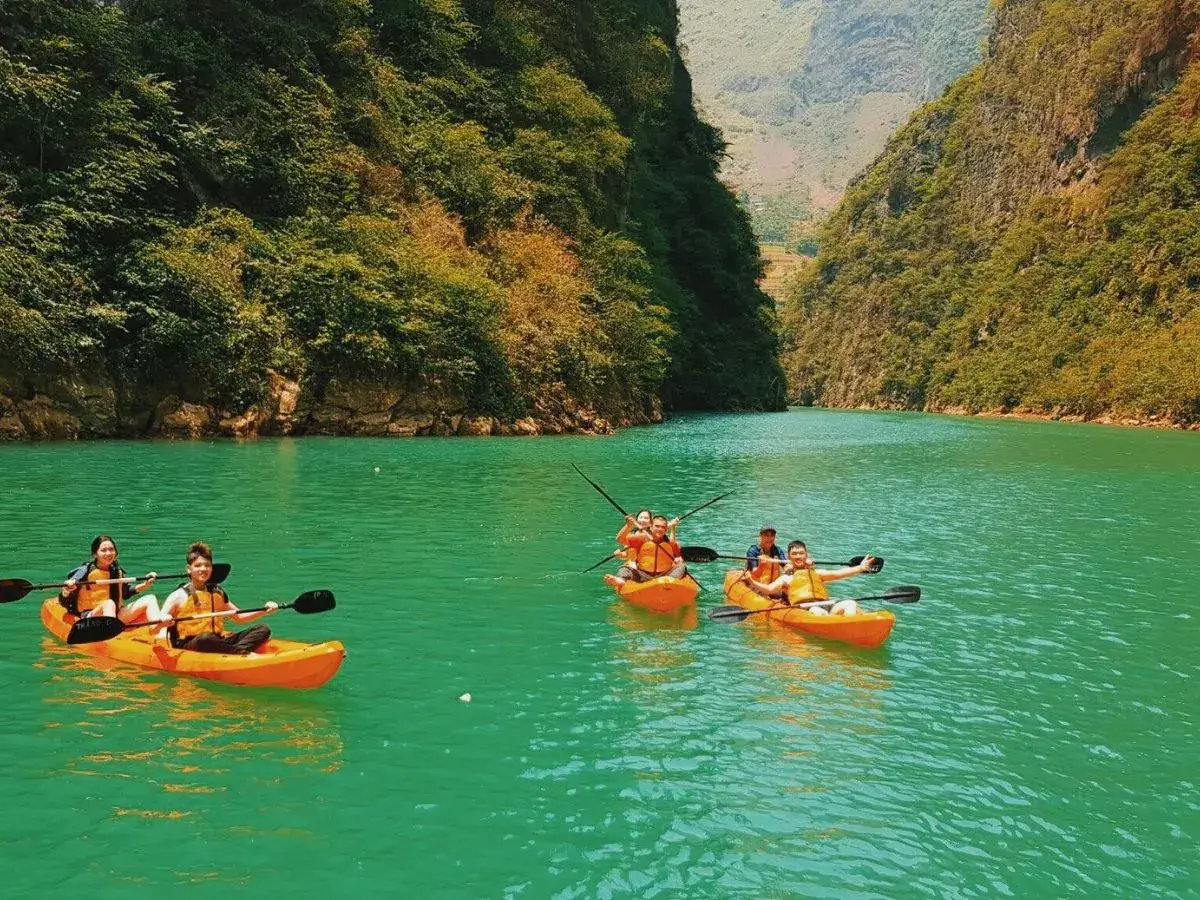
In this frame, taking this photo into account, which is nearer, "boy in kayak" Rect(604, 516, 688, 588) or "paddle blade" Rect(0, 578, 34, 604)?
"paddle blade" Rect(0, 578, 34, 604)

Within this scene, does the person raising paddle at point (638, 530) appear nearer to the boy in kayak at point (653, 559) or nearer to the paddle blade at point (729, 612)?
the boy in kayak at point (653, 559)

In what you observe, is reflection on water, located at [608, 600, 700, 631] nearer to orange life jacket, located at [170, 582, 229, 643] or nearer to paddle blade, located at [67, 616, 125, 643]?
orange life jacket, located at [170, 582, 229, 643]

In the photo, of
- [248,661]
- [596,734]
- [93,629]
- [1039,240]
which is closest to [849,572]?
[596,734]

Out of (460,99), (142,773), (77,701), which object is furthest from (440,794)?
(460,99)

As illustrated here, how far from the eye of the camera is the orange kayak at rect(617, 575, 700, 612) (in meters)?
11.5

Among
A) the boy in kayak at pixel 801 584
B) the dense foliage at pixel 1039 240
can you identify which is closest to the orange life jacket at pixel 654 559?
the boy in kayak at pixel 801 584

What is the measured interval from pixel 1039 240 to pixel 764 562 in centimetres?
8295

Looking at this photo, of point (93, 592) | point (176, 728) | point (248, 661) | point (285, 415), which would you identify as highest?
point (285, 415)

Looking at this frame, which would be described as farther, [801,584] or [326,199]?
Answer: [326,199]

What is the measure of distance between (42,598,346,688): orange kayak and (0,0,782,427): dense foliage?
20.5 meters

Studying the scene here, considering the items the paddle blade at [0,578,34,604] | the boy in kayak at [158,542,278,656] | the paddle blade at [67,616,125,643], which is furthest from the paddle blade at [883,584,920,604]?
the paddle blade at [0,578,34,604]

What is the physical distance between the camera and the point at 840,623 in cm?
1004

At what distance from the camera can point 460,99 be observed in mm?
43438

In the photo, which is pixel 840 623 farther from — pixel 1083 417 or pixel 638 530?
pixel 1083 417
